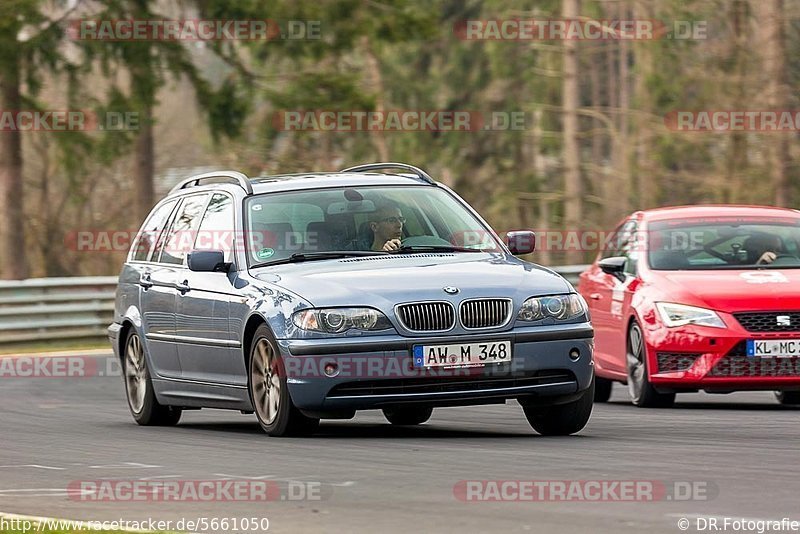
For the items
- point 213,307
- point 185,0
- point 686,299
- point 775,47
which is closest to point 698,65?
point 775,47

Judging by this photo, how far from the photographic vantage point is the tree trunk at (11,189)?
1248 inches

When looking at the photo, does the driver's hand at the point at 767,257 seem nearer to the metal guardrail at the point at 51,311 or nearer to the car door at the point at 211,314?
the car door at the point at 211,314

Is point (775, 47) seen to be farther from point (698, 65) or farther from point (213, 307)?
point (213, 307)

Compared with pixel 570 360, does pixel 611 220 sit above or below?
below

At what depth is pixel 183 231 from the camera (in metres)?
13.1

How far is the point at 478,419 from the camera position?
12.9 metres

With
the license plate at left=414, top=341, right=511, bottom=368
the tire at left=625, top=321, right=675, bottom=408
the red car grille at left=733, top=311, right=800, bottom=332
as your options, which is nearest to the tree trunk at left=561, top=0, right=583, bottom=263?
the tire at left=625, top=321, right=675, bottom=408

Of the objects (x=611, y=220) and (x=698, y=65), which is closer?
(x=698, y=65)

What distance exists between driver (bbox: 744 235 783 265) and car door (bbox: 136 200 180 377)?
449 cm

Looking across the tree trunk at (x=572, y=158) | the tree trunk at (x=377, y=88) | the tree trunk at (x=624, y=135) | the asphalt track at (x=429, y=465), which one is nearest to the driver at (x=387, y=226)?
the asphalt track at (x=429, y=465)

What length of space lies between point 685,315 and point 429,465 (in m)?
5.02

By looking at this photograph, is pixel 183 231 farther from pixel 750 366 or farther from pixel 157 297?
pixel 750 366

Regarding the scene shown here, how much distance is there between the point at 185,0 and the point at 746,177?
43.5 ft

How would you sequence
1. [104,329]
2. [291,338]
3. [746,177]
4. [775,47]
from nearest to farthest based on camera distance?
[291,338]
[104,329]
[775,47]
[746,177]
